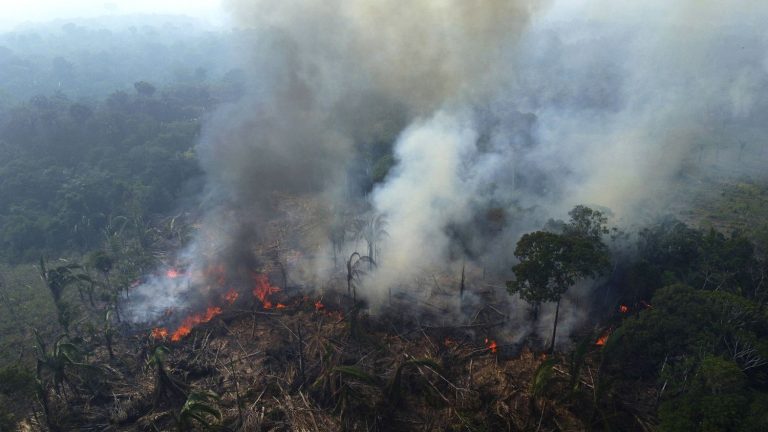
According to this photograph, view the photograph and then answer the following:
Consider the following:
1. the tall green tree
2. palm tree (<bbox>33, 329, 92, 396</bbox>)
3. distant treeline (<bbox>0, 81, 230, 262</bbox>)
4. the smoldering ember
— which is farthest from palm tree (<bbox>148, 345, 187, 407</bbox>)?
distant treeline (<bbox>0, 81, 230, 262</bbox>)

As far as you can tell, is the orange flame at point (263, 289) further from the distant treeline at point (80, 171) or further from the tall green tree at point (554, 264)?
the distant treeline at point (80, 171)

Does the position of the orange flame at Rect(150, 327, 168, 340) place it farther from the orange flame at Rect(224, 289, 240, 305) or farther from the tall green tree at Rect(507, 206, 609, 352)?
the tall green tree at Rect(507, 206, 609, 352)

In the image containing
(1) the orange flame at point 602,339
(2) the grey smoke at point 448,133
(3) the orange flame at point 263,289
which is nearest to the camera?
(1) the orange flame at point 602,339

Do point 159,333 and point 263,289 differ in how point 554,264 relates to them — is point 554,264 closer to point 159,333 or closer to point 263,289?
point 263,289

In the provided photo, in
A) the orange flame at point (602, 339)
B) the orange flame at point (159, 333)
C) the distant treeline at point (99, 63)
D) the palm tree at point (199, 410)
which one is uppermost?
the distant treeline at point (99, 63)

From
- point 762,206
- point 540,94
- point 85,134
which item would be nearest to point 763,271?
point 762,206

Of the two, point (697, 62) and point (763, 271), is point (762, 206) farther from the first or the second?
point (697, 62)

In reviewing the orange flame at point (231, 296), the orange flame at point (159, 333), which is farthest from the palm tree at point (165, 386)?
the orange flame at point (231, 296)
